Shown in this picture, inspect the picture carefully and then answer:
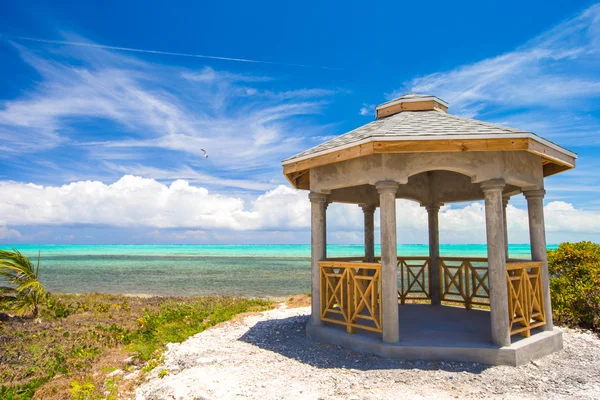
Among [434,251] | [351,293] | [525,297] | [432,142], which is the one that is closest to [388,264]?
[351,293]

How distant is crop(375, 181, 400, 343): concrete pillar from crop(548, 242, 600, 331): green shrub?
4.87 metres

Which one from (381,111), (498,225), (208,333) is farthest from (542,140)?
(208,333)

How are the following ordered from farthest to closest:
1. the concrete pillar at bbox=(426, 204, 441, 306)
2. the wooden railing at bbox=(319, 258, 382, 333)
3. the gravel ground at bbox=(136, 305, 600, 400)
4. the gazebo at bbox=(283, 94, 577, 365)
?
the concrete pillar at bbox=(426, 204, 441, 306) < the wooden railing at bbox=(319, 258, 382, 333) < the gazebo at bbox=(283, 94, 577, 365) < the gravel ground at bbox=(136, 305, 600, 400)

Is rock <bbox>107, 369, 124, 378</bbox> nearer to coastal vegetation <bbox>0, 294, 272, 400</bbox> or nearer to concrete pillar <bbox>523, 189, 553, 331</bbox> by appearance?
coastal vegetation <bbox>0, 294, 272, 400</bbox>

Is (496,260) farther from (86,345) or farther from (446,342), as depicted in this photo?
(86,345)

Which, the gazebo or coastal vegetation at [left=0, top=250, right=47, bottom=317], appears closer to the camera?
the gazebo

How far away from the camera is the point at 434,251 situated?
10.2m

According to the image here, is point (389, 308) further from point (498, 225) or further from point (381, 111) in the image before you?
point (381, 111)

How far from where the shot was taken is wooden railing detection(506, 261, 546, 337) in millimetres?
6348

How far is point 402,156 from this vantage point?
6.33 meters

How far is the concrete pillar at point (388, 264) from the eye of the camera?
20.4 ft

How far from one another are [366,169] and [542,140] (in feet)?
9.53

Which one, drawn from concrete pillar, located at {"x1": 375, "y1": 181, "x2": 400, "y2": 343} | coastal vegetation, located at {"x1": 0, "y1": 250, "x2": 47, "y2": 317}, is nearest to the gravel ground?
concrete pillar, located at {"x1": 375, "y1": 181, "x2": 400, "y2": 343}

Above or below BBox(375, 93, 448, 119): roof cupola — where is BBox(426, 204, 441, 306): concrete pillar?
below
